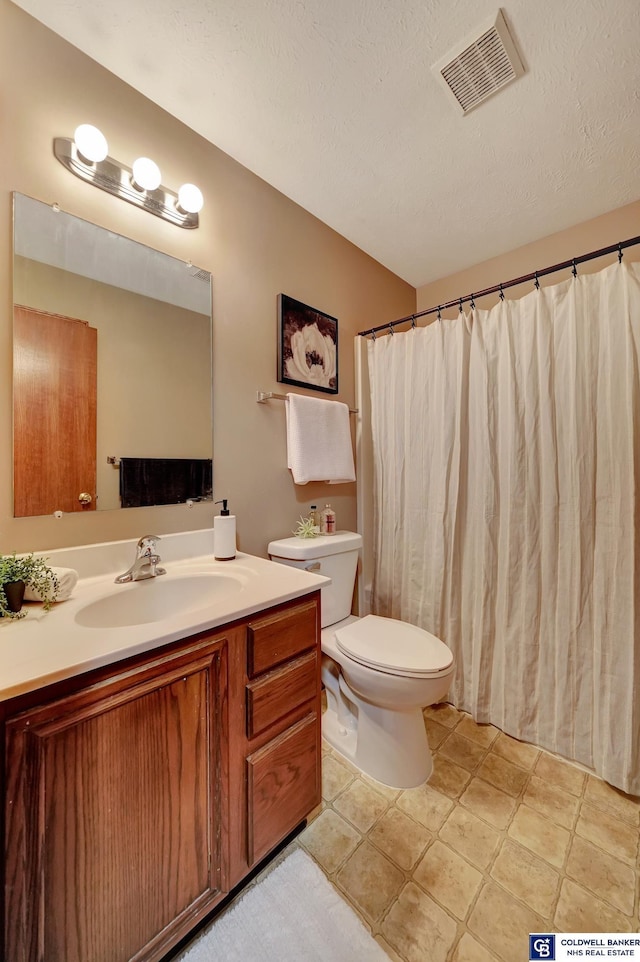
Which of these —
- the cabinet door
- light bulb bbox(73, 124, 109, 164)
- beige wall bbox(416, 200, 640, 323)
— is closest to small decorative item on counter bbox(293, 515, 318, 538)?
the cabinet door

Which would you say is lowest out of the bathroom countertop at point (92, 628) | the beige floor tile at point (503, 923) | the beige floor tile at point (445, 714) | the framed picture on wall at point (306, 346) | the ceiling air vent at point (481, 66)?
the beige floor tile at point (503, 923)

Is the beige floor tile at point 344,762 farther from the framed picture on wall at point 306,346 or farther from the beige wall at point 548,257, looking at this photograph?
the beige wall at point 548,257

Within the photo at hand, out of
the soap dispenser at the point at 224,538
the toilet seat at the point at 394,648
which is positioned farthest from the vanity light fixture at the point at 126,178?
the toilet seat at the point at 394,648

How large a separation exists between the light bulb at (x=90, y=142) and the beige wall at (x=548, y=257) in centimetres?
187

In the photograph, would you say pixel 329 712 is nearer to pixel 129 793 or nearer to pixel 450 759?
pixel 450 759

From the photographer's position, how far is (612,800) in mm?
1200

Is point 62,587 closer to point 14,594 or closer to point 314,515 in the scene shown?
point 14,594

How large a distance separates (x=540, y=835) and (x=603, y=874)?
0.15m

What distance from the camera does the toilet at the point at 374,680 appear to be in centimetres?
118

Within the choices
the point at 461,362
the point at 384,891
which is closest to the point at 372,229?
the point at 461,362

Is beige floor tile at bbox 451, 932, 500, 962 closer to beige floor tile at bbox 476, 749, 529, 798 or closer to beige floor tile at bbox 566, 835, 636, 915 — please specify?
beige floor tile at bbox 566, 835, 636, 915

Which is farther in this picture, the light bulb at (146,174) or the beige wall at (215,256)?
the light bulb at (146,174)

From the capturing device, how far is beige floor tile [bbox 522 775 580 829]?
1.14m

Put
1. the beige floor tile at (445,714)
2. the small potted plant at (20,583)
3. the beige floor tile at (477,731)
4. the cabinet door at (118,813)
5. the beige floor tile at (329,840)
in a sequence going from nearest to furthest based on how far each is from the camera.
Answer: the cabinet door at (118,813), the small potted plant at (20,583), the beige floor tile at (329,840), the beige floor tile at (477,731), the beige floor tile at (445,714)
